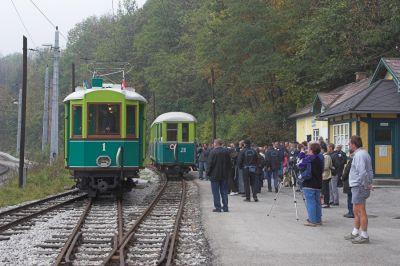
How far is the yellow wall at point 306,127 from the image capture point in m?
30.7

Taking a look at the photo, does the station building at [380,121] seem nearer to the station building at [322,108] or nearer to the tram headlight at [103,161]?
the station building at [322,108]

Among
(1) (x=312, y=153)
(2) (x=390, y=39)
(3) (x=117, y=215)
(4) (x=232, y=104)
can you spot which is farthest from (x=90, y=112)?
(4) (x=232, y=104)

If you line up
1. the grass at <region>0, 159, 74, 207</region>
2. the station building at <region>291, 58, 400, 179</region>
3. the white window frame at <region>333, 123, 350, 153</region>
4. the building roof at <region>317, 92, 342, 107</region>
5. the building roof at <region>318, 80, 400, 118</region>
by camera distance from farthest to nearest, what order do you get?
the building roof at <region>317, 92, 342, 107</region> → the white window frame at <region>333, 123, 350, 153</region> → the station building at <region>291, 58, 400, 179</region> → the building roof at <region>318, 80, 400, 118</region> → the grass at <region>0, 159, 74, 207</region>

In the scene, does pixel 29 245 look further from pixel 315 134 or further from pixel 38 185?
pixel 315 134

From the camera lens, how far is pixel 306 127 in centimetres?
3466

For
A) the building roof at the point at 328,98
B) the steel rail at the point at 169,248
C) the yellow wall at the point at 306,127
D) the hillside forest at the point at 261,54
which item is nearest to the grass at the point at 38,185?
the steel rail at the point at 169,248

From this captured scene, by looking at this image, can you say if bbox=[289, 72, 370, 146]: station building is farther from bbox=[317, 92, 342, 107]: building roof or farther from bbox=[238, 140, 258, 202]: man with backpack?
bbox=[238, 140, 258, 202]: man with backpack

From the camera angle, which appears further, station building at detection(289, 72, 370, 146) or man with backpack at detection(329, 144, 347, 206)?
station building at detection(289, 72, 370, 146)

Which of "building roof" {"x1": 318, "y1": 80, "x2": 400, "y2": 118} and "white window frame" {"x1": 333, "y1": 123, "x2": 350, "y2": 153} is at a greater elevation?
"building roof" {"x1": 318, "y1": 80, "x2": 400, "y2": 118}

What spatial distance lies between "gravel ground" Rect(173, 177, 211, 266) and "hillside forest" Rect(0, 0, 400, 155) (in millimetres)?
21298

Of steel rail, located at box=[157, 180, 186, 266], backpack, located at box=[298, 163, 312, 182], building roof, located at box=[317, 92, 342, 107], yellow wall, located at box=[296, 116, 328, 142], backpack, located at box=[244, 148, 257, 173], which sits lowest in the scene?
steel rail, located at box=[157, 180, 186, 266]

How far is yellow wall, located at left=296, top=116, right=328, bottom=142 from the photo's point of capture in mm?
30703

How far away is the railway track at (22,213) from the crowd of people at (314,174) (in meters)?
4.18

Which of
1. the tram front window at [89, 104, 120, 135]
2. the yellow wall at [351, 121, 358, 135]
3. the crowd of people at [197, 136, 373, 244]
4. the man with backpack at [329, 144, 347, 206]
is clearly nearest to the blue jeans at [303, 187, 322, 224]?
the crowd of people at [197, 136, 373, 244]
